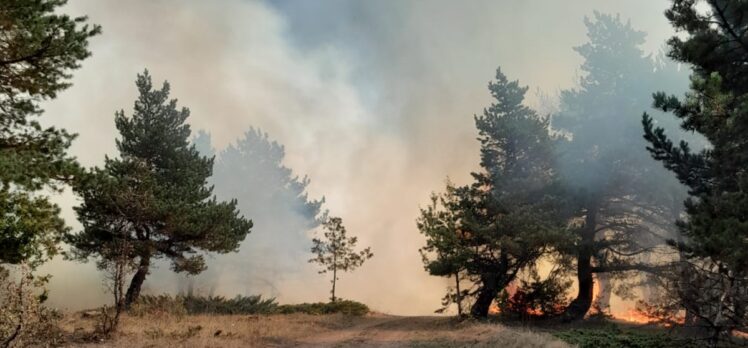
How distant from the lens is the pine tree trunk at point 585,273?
2648 centimetres

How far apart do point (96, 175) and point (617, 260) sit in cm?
2658

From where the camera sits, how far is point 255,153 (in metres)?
65.1

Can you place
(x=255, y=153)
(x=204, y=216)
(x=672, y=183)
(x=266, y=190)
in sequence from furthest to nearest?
1. (x=255, y=153)
2. (x=266, y=190)
3. (x=672, y=183)
4. (x=204, y=216)

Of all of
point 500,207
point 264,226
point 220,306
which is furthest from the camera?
point 264,226

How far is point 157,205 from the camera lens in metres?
22.6

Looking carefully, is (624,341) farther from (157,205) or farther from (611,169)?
(157,205)

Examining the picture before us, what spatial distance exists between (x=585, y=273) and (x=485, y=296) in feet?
20.0

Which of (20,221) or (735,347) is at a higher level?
(20,221)

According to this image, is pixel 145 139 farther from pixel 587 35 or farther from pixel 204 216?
pixel 587 35

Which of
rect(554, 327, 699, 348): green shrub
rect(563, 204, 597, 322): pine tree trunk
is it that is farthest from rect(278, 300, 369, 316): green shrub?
rect(554, 327, 699, 348): green shrub

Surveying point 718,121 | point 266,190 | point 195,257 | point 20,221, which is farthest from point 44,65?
point 266,190

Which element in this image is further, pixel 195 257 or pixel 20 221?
pixel 195 257

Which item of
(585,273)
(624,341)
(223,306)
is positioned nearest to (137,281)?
(223,306)

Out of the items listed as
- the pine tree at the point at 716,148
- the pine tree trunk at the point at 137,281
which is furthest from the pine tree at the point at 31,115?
the pine tree at the point at 716,148
